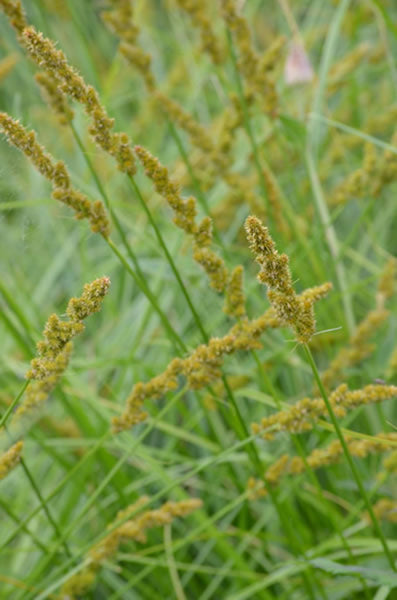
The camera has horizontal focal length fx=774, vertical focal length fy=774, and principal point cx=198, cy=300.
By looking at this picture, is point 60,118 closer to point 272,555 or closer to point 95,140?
point 95,140

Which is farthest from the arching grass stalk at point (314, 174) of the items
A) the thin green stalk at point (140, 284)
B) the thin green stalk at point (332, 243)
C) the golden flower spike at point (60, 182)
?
the golden flower spike at point (60, 182)

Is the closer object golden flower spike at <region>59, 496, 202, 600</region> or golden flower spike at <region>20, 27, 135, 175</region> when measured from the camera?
golden flower spike at <region>20, 27, 135, 175</region>

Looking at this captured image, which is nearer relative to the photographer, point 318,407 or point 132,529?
point 318,407

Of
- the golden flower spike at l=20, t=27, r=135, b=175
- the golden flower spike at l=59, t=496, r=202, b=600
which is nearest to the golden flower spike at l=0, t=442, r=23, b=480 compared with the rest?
the golden flower spike at l=59, t=496, r=202, b=600

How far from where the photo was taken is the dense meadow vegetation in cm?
82

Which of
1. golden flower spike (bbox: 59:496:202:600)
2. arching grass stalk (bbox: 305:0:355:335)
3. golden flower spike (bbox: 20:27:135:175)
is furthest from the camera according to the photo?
arching grass stalk (bbox: 305:0:355:335)

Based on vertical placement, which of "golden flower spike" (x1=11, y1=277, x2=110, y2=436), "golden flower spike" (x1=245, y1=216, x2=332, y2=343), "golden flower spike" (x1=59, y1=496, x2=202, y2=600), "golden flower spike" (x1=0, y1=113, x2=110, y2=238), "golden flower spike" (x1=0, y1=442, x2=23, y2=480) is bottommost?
"golden flower spike" (x1=59, y1=496, x2=202, y2=600)

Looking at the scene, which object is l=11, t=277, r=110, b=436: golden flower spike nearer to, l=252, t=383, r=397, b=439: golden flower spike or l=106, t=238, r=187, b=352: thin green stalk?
l=106, t=238, r=187, b=352: thin green stalk

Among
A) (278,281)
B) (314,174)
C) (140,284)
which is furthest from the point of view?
(314,174)

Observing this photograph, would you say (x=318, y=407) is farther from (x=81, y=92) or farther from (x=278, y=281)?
(x=81, y=92)

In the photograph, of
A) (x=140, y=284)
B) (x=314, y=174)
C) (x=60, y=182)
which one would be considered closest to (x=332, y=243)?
(x=314, y=174)

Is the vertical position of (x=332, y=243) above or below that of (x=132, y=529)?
above

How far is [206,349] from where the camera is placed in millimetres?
819

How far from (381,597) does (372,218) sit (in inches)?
49.4
